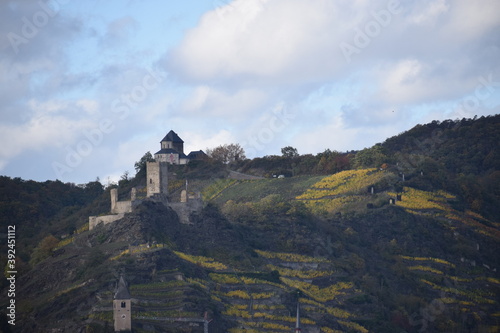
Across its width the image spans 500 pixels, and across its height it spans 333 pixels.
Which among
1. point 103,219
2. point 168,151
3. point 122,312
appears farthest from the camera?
point 168,151

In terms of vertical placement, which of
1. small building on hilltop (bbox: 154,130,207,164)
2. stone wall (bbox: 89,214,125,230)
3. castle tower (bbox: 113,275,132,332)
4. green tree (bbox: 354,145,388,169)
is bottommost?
castle tower (bbox: 113,275,132,332)

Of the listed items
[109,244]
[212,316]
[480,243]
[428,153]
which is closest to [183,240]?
[109,244]

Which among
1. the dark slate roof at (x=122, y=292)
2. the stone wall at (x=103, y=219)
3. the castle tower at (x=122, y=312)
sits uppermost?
the stone wall at (x=103, y=219)

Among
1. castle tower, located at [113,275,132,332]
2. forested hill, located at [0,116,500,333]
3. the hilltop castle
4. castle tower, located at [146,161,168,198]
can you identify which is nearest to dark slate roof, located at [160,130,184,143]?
forested hill, located at [0,116,500,333]

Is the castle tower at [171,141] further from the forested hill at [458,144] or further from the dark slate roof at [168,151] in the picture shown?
the forested hill at [458,144]

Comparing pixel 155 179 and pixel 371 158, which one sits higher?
pixel 371 158

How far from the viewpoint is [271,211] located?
10750 cm

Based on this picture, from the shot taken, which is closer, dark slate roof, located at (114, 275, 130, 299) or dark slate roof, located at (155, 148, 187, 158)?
dark slate roof, located at (114, 275, 130, 299)

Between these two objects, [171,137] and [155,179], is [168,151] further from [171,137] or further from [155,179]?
[155,179]

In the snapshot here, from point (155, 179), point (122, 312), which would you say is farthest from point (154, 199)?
point (122, 312)

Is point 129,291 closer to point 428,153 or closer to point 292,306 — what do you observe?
point 292,306

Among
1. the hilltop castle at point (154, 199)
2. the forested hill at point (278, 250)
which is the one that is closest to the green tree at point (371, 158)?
the forested hill at point (278, 250)

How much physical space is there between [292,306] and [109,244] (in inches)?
593

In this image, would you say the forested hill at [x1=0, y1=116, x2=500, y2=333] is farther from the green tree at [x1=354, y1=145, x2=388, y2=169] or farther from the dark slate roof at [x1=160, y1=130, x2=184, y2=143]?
the dark slate roof at [x1=160, y1=130, x2=184, y2=143]
